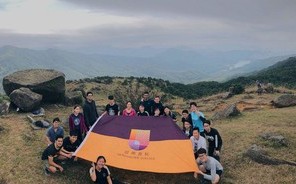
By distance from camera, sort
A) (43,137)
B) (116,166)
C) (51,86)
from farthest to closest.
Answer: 1. (51,86)
2. (43,137)
3. (116,166)

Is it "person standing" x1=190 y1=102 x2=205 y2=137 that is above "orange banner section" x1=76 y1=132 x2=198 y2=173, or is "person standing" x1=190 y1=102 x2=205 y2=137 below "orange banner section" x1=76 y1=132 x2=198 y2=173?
above

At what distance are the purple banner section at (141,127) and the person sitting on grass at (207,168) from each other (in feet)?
6.47

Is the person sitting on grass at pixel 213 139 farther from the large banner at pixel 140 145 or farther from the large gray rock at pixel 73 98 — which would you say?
the large gray rock at pixel 73 98

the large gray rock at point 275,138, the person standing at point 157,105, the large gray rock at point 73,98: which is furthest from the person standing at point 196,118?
the large gray rock at point 73,98

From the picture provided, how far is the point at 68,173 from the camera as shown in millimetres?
19062

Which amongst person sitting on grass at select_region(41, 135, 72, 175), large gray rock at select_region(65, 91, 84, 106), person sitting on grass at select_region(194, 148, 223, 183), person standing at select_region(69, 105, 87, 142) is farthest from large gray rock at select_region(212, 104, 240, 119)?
person sitting on grass at select_region(41, 135, 72, 175)

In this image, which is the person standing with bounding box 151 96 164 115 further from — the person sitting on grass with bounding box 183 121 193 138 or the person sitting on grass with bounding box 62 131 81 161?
the person sitting on grass with bounding box 62 131 81 161

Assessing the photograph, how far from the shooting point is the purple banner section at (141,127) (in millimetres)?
19391

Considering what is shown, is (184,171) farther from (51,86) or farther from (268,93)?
(268,93)

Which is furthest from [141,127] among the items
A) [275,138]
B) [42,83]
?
[42,83]

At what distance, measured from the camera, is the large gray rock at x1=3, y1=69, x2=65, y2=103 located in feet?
105

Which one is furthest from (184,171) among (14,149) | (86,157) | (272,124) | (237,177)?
(272,124)

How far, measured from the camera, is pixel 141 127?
65.3 feet

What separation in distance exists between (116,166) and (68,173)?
2.67 meters
